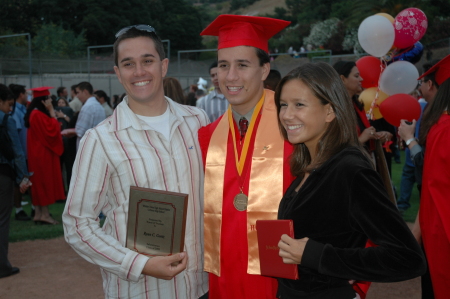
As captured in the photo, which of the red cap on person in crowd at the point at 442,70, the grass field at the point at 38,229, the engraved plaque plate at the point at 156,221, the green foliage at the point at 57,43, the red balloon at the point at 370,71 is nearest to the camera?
the engraved plaque plate at the point at 156,221

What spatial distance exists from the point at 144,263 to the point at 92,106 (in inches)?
261

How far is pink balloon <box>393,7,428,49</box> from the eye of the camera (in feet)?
19.7

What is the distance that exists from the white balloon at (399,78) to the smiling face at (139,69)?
Answer: 4.31 m

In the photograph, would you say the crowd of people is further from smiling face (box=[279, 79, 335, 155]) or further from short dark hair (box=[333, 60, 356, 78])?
short dark hair (box=[333, 60, 356, 78])

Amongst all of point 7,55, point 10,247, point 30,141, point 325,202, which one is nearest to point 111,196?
point 325,202

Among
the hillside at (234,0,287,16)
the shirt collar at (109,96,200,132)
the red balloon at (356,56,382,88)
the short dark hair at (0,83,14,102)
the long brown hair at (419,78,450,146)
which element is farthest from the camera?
the hillside at (234,0,287,16)

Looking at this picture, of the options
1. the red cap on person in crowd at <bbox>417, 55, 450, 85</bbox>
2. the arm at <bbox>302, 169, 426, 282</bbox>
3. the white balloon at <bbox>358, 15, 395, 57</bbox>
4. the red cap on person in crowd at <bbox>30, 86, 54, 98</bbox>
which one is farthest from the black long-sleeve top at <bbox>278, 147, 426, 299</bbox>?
the red cap on person in crowd at <bbox>30, 86, 54, 98</bbox>

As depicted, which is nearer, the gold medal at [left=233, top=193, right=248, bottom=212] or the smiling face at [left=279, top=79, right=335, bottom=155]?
the smiling face at [left=279, top=79, right=335, bottom=155]

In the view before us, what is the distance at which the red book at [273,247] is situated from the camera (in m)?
A: 1.83

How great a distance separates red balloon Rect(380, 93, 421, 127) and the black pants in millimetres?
4565

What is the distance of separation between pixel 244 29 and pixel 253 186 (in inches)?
35.6

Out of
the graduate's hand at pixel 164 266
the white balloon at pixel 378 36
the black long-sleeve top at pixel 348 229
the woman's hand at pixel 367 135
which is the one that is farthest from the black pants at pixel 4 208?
the white balloon at pixel 378 36

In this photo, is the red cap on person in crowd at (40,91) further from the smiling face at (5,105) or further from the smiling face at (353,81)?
the smiling face at (353,81)

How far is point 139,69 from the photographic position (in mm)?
2373
